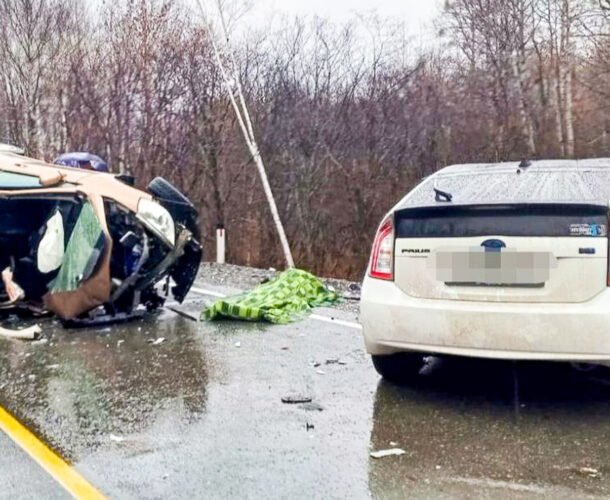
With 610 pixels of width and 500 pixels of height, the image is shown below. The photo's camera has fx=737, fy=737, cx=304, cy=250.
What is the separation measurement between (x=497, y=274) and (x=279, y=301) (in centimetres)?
371

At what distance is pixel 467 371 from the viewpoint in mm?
5137

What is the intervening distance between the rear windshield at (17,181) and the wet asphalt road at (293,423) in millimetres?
1846

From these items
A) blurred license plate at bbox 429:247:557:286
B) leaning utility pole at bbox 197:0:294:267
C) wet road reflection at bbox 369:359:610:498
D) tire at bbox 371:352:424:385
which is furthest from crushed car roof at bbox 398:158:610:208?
leaning utility pole at bbox 197:0:294:267

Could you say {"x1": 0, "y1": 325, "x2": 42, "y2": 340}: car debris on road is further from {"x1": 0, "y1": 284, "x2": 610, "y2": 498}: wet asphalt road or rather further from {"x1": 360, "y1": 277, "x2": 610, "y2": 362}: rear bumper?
{"x1": 360, "y1": 277, "x2": 610, "y2": 362}: rear bumper

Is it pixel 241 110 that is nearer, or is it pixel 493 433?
pixel 493 433

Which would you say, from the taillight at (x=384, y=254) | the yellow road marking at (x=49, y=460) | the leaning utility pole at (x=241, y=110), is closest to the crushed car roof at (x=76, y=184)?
the yellow road marking at (x=49, y=460)

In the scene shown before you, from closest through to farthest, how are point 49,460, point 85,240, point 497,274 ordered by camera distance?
point 49,460, point 497,274, point 85,240

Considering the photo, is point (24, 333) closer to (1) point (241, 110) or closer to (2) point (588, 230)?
A: (2) point (588, 230)

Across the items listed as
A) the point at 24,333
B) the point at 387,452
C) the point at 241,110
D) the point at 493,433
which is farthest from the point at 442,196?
the point at 241,110

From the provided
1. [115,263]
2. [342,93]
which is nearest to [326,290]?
[115,263]

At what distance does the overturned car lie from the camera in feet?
22.5

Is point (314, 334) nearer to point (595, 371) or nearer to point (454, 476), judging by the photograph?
point (595, 371)

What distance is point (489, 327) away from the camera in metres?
4.00

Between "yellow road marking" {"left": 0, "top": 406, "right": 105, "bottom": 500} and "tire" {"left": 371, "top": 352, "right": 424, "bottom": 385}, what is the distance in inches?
80.4
